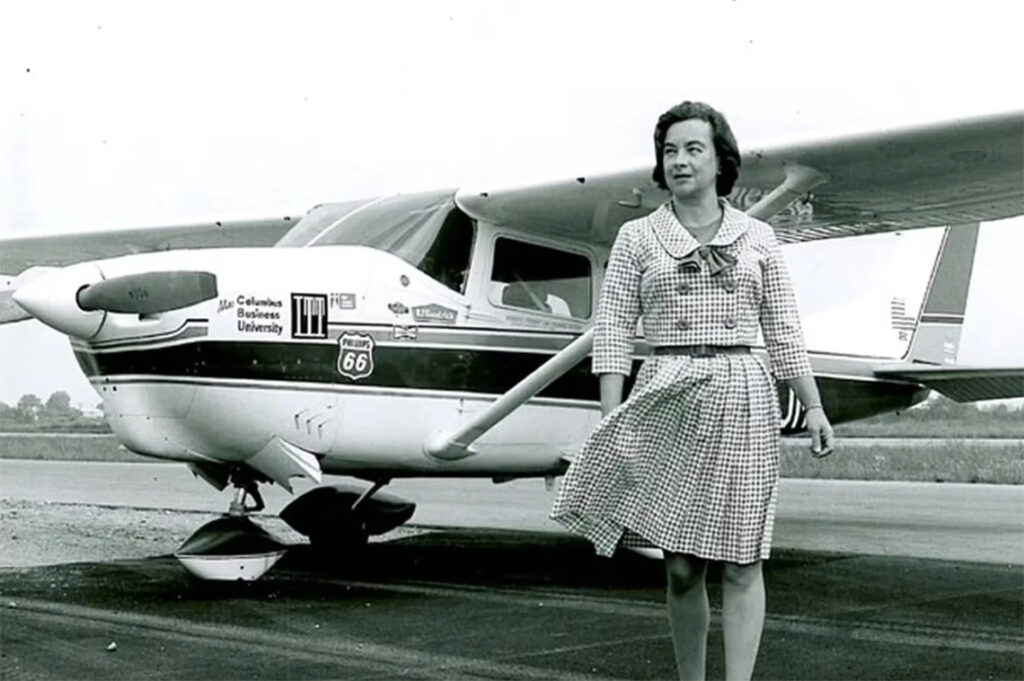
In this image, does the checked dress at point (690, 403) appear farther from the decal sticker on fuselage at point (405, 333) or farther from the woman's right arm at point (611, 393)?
the decal sticker on fuselage at point (405, 333)

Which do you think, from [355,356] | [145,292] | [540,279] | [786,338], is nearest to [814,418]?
[786,338]

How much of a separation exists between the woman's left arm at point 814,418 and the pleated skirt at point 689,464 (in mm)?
85

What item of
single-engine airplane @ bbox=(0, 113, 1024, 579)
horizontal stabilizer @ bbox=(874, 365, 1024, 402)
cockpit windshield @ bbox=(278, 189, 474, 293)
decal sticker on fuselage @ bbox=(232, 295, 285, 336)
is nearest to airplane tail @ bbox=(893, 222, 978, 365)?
horizontal stabilizer @ bbox=(874, 365, 1024, 402)

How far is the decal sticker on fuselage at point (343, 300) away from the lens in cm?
591

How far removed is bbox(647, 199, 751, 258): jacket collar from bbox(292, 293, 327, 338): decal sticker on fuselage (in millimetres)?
3015

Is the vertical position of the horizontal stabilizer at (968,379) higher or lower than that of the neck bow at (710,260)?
lower

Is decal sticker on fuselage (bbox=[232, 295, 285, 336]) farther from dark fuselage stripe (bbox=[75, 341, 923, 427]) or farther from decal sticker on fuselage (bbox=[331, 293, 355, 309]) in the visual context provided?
decal sticker on fuselage (bbox=[331, 293, 355, 309])

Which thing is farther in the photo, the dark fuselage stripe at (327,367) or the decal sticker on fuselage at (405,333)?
the decal sticker on fuselage at (405,333)

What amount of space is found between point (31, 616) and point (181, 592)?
0.90 metres

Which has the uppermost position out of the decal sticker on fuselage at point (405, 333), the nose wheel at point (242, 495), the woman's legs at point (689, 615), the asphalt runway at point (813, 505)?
the decal sticker on fuselage at point (405, 333)

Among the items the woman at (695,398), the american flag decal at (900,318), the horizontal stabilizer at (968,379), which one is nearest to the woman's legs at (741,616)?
the woman at (695,398)

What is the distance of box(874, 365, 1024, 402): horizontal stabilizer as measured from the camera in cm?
912

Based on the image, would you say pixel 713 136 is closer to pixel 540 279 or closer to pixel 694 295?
pixel 694 295

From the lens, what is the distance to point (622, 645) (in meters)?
4.36
